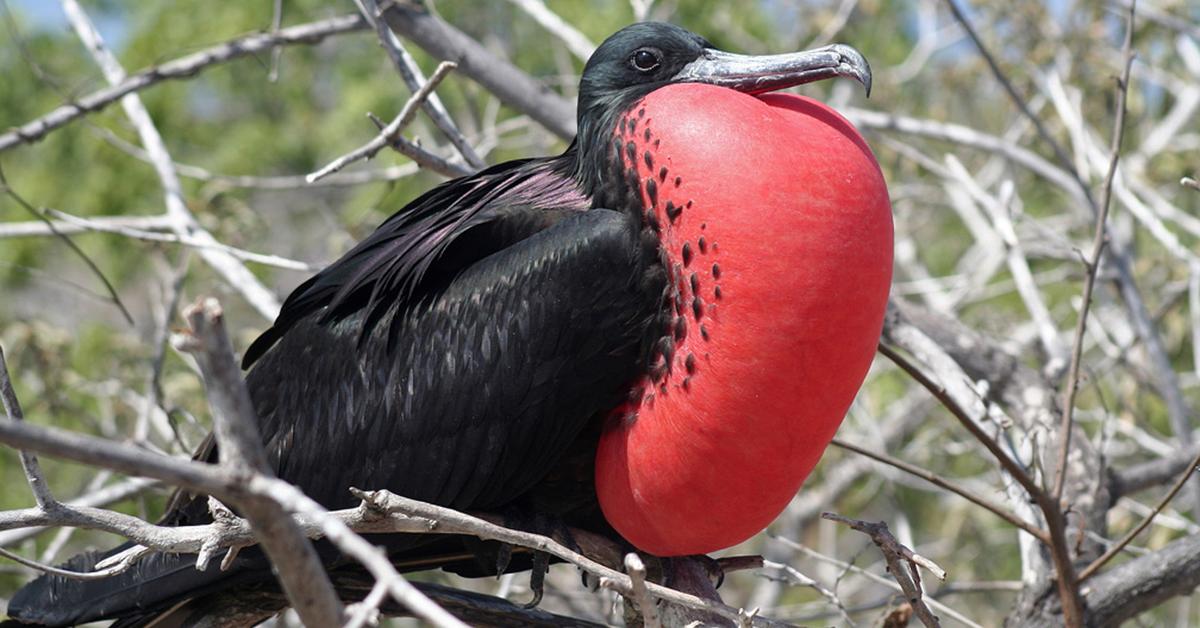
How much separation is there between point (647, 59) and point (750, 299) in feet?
2.16

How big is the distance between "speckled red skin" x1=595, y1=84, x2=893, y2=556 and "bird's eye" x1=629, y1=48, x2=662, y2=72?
264 millimetres

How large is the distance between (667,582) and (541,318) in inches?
23.1

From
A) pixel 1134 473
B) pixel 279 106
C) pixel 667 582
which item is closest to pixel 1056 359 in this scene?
pixel 1134 473

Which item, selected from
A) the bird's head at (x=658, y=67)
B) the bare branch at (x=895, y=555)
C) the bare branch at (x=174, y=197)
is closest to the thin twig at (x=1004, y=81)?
the bird's head at (x=658, y=67)

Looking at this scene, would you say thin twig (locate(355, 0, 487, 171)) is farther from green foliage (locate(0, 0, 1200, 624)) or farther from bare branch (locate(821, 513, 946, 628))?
bare branch (locate(821, 513, 946, 628))

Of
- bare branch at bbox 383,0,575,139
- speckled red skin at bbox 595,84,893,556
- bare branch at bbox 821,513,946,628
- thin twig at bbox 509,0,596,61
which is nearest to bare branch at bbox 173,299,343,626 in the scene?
speckled red skin at bbox 595,84,893,556

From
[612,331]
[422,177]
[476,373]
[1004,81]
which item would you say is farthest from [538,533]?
[422,177]

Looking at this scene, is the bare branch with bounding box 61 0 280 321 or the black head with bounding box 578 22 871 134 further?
the bare branch with bounding box 61 0 280 321

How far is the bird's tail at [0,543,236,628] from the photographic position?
2514mm

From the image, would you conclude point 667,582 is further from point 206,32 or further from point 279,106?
point 279,106

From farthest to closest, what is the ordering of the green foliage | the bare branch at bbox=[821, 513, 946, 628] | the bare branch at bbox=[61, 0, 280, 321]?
the green foliage → the bare branch at bbox=[61, 0, 280, 321] → the bare branch at bbox=[821, 513, 946, 628]

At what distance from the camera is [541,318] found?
2322 millimetres

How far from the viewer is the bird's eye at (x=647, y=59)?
2508 mm

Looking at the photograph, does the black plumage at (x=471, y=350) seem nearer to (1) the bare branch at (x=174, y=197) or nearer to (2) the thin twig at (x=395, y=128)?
(2) the thin twig at (x=395, y=128)
